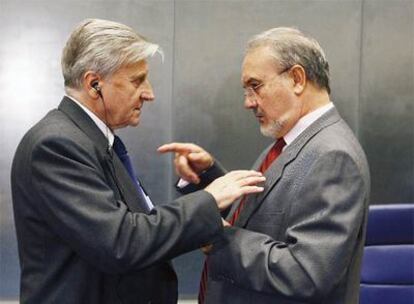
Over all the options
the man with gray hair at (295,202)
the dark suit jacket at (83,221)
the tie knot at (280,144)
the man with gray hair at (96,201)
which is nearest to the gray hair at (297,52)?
the man with gray hair at (295,202)

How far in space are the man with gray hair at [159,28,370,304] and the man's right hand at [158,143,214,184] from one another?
11cm

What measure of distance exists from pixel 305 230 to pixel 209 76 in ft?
6.37

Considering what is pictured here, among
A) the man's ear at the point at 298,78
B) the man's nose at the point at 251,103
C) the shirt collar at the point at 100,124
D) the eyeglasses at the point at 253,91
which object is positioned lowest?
the shirt collar at the point at 100,124

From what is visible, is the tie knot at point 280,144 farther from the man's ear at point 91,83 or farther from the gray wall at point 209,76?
the gray wall at point 209,76

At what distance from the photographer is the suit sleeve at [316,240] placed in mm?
1380

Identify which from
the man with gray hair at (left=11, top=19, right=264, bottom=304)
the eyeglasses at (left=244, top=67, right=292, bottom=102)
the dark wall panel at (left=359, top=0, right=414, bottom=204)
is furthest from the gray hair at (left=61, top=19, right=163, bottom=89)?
the dark wall panel at (left=359, top=0, right=414, bottom=204)

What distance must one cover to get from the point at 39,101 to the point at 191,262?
4.08ft

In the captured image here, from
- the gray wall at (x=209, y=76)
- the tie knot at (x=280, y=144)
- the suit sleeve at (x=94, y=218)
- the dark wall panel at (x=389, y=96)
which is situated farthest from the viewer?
the dark wall panel at (x=389, y=96)

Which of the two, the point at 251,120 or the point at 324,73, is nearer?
the point at 324,73

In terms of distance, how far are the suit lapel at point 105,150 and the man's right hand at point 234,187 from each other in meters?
0.22

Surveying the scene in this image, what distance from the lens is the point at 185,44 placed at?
3217 millimetres

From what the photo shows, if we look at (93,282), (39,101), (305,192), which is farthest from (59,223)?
(39,101)

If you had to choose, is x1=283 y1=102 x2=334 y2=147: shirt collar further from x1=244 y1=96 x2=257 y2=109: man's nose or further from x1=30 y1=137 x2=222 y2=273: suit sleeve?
x1=30 y1=137 x2=222 y2=273: suit sleeve

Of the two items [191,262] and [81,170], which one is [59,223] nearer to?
[81,170]
